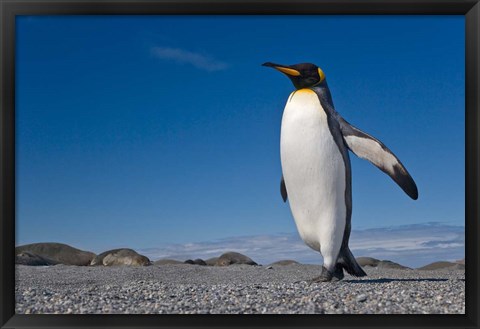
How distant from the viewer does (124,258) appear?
10180 mm

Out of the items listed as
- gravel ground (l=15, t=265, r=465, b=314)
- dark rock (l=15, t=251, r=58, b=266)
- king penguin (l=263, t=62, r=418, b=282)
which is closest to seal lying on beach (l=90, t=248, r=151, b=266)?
dark rock (l=15, t=251, r=58, b=266)

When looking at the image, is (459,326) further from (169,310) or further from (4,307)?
(4,307)

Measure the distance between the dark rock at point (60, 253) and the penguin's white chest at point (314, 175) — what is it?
5287mm

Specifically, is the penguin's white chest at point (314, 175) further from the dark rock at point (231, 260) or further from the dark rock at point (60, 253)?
the dark rock at point (60, 253)

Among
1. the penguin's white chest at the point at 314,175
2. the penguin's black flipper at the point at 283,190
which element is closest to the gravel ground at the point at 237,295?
the penguin's white chest at the point at 314,175

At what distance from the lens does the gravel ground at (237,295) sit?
5367mm

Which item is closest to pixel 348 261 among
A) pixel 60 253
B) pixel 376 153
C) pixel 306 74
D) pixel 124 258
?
pixel 376 153

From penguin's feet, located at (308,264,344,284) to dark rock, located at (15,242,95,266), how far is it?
17.4 ft

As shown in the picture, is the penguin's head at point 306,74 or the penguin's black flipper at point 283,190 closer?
the penguin's head at point 306,74

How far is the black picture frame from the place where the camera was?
5.12 m

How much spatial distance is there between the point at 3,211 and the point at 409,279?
4535 millimetres

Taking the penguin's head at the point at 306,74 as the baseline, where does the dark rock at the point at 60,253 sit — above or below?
below

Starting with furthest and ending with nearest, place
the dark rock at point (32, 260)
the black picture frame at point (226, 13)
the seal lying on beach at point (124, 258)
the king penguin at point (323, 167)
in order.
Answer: the seal lying on beach at point (124, 258), the dark rock at point (32, 260), the king penguin at point (323, 167), the black picture frame at point (226, 13)

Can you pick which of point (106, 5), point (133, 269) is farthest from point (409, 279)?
point (106, 5)
